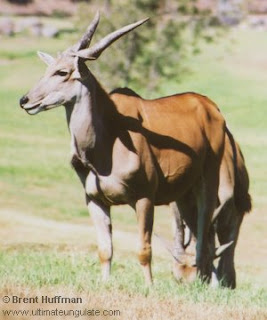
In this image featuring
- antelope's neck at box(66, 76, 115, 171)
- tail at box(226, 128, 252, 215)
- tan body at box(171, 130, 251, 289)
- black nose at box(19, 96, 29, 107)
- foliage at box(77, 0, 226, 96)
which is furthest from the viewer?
foliage at box(77, 0, 226, 96)

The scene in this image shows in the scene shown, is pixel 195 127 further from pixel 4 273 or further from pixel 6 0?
pixel 6 0

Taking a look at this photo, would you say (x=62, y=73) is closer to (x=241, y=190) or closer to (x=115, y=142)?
(x=115, y=142)

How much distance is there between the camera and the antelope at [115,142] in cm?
952

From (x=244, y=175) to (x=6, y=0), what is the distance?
9774cm

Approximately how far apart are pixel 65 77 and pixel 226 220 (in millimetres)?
3246

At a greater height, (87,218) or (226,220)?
(226,220)

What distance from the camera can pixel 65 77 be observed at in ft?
31.2

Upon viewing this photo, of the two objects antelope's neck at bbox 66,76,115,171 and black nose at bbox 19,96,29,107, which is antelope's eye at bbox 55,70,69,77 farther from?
black nose at bbox 19,96,29,107

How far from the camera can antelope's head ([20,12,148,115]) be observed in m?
9.42

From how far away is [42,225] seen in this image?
63.5ft

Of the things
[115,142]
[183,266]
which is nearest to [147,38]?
[183,266]

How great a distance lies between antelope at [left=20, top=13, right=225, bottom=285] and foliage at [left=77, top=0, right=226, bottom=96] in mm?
28828

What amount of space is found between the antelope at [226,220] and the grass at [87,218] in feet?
1.20

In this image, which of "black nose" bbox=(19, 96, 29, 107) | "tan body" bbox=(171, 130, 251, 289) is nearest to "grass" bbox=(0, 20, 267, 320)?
"tan body" bbox=(171, 130, 251, 289)
